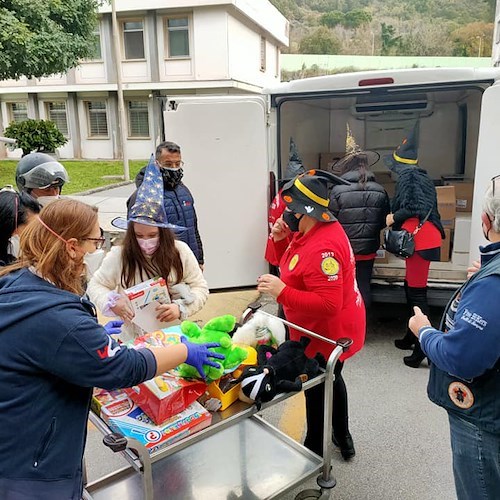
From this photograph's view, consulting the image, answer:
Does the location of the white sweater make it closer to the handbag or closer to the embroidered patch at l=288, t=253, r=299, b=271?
the embroidered patch at l=288, t=253, r=299, b=271

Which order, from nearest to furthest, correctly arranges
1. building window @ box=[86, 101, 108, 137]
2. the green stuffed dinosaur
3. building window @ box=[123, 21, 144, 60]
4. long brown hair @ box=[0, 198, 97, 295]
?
long brown hair @ box=[0, 198, 97, 295] < the green stuffed dinosaur < building window @ box=[123, 21, 144, 60] < building window @ box=[86, 101, 108, 137]

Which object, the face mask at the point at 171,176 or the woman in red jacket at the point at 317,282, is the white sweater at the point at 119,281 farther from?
the face mask at the point at 171,176

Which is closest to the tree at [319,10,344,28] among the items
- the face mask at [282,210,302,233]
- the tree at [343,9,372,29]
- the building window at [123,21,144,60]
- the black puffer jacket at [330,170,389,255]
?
the tree at [343,9,372,29]

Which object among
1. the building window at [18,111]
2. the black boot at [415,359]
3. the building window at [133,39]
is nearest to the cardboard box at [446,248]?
the black boot at [415,359]

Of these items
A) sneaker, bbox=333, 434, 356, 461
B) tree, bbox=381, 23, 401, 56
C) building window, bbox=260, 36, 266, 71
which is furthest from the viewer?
tree, bbox=381, 23, 401, 56

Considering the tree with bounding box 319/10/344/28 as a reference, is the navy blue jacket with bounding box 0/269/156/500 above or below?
below

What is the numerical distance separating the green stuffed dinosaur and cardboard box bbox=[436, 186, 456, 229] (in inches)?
142

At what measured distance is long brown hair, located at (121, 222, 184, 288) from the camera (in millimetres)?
2930

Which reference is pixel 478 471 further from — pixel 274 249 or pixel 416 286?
pixel 416 286

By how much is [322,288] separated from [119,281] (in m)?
1.18

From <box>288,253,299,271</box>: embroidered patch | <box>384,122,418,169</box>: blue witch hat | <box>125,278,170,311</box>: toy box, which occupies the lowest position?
<box>125,278,170,311</box>: toy box

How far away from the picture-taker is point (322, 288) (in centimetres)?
266

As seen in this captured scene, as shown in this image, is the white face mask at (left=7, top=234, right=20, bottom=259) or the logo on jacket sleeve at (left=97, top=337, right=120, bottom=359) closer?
the logo on jacket sleeve at (left=97, top=337, right=120, bottom=359)

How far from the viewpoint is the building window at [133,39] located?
2405 cm
